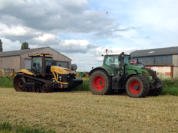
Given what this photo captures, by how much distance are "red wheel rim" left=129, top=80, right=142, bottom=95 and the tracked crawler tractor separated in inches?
161

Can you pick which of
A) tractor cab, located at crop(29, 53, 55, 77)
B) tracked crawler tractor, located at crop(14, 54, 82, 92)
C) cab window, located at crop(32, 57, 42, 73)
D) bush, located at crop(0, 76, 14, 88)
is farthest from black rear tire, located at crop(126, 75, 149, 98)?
bush, located at crop(0, 76, 14, 88)

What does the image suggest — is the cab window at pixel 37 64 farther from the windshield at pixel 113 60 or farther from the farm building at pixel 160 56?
the farm building at pixel 160 56

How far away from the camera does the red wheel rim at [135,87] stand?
10.9 meters

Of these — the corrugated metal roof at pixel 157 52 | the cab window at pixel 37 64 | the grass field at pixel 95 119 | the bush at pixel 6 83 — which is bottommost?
the grass field at pixel 95 119

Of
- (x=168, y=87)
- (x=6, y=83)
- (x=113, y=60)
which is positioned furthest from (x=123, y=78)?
(x=6, y=83)

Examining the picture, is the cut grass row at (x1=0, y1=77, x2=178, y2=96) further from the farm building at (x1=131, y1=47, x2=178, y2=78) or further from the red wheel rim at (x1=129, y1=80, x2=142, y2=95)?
the farm building at (x1=131, y1=47, x2=178, y2=78)

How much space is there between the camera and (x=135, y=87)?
36.2 feet

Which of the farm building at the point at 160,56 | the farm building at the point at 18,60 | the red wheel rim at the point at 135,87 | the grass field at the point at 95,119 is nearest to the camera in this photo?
the grass field at the point at 95,119

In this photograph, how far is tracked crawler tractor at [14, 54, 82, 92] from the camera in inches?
529

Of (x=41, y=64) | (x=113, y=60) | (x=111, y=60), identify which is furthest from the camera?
(x=41, y=64)

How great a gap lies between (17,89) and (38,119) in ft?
30.0

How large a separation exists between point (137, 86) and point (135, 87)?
0.12 meters

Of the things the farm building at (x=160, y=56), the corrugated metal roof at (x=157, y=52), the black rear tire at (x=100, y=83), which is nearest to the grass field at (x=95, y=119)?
the black rear tire at (x=100, y=83)

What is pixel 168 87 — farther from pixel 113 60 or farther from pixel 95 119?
pixel 95 119
